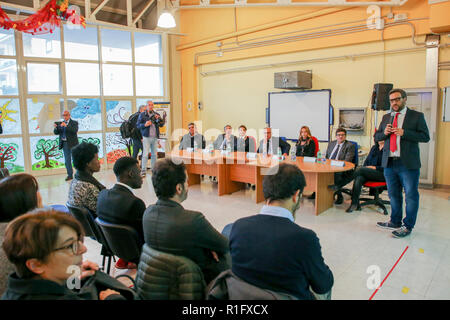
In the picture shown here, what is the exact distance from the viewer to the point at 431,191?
6.20 metres

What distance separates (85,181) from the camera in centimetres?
303

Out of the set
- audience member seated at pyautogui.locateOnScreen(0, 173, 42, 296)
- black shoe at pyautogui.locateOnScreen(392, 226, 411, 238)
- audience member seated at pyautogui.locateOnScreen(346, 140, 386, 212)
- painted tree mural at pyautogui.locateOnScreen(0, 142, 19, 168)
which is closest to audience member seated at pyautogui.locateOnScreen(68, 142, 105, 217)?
audience member seated at pyautogui.locateOnScreen(0, 173, 42, 296)

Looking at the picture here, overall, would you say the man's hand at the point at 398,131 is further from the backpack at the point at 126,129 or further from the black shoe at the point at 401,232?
the backpack at the point at 126,129

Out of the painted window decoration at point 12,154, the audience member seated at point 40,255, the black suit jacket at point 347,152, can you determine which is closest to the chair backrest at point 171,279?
the audience member seated at point 40,255

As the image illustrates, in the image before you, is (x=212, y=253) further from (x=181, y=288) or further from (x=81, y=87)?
(x=81, y=87)

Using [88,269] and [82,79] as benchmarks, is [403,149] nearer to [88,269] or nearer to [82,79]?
[88,269]

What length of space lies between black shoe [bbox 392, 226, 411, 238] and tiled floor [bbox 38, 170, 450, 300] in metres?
0.06

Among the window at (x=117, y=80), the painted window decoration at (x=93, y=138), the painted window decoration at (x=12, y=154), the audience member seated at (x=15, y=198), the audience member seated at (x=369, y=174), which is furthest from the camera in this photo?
the window at (x=117, y=80)

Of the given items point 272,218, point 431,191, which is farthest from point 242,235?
point 431,191

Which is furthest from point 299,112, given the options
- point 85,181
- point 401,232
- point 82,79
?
point 85,181

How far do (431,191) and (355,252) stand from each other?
3.52m

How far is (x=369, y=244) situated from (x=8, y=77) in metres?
8.13

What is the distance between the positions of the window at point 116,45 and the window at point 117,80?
0.70 feet

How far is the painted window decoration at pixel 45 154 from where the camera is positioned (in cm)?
834
